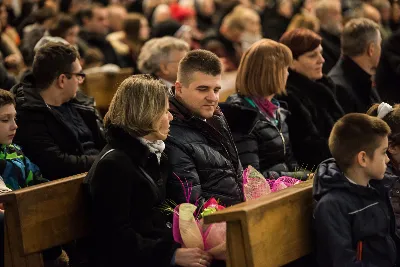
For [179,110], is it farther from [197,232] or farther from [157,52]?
[157,52]

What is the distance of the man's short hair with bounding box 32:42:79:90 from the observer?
18.2ft

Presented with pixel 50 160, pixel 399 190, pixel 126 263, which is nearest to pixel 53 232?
pixel 126 263

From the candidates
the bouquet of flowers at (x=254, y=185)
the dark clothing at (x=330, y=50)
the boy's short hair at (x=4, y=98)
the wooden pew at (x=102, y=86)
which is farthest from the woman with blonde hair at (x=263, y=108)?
the dark clothing at (x=330, y=50)

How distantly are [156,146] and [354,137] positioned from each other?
3.28 ft

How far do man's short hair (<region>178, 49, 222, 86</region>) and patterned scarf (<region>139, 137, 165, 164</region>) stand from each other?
518 mm

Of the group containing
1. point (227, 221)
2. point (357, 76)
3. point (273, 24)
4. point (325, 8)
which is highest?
point (325, 8)

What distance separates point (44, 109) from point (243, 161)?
4.22 ft

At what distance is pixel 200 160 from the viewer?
15.2 ft

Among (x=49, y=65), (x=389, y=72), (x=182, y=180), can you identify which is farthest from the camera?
(x=389, y=72)

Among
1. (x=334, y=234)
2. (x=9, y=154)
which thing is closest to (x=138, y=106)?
(x=9, y=154)

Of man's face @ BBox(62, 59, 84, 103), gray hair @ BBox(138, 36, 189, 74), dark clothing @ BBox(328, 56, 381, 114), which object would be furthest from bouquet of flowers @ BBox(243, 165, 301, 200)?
dark clothing @ BBox(328, 56, 381, 114)

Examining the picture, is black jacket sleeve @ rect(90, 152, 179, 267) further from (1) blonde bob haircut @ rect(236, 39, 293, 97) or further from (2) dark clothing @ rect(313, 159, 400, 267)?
(1) blonde bob haircut @ rect(236, 39, 293, 97)

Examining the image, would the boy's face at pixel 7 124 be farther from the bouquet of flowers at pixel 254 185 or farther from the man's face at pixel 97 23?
the man's face at pixel 97 23

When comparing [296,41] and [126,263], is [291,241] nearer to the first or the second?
[126,263]
